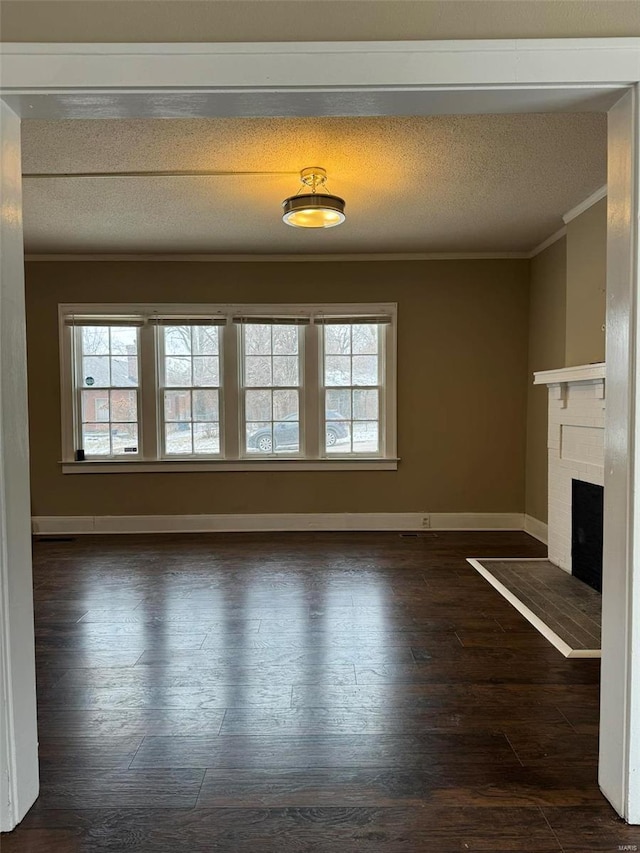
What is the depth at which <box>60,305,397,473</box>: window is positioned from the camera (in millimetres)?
5500

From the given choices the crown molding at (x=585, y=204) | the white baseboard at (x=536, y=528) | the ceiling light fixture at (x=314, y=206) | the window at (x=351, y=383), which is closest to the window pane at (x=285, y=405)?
the window at (x=351, y=383)

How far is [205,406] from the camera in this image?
18.3ft

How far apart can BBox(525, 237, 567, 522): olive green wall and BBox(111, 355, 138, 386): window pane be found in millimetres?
4144

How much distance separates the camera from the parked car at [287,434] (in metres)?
5.58

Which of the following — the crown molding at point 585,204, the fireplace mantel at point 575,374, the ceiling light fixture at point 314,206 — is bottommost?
the fireplace mantel at point 575,374

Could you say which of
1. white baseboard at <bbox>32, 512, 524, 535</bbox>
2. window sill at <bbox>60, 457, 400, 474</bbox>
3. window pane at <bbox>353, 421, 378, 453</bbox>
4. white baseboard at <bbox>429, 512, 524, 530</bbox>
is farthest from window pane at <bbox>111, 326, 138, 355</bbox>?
white baseboard at <bbox>429, 512, 524, 530</bbox>

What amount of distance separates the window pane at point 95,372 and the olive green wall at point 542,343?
14.6ft

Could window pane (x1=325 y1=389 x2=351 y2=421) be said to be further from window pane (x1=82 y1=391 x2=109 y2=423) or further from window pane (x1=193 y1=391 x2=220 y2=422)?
window pane (x1=82 y1=391 x2=109 y2=423)

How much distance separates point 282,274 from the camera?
5.48 metres

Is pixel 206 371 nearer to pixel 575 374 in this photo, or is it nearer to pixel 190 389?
pixel 190 389

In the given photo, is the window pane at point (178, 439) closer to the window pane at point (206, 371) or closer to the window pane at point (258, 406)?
the window pane at point (206, 371)

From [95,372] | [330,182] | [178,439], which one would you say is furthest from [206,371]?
[330,182]

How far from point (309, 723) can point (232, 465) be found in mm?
3546

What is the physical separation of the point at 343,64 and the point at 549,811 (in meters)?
2.43
